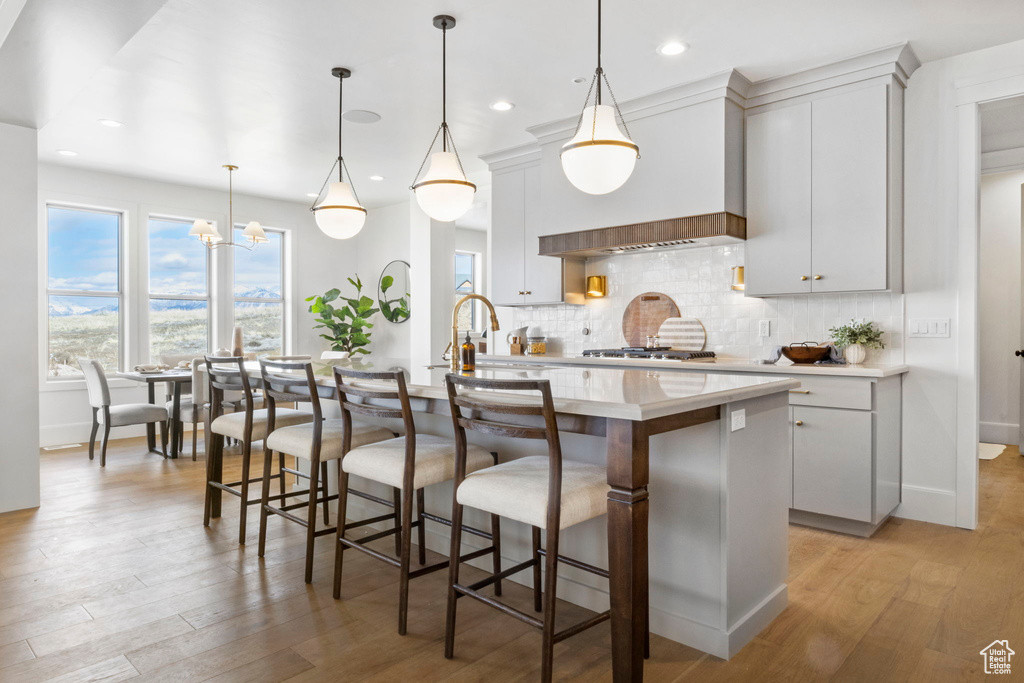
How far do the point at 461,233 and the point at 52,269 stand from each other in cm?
551

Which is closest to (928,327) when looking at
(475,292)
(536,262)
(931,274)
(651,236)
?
(931,274)

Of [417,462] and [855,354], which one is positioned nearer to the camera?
[417,462]

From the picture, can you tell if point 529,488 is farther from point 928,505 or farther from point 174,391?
point 174,391

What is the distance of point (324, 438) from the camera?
9.25 ft

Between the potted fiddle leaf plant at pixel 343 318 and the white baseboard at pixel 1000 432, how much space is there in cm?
640

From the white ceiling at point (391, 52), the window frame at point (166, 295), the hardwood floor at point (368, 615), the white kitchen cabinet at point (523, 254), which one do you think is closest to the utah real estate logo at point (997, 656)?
the hardwood floor at point (368, 615)

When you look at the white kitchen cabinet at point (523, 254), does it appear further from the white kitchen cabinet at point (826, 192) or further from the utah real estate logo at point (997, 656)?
the utah real estate logo at point (997, 656)

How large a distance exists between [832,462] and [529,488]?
2209 millimetres

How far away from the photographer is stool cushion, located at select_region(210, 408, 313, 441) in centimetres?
328

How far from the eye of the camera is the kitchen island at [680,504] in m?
1.83

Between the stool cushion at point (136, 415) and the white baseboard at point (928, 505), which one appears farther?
the stool cushion at point (136, 415)

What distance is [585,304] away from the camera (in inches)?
204

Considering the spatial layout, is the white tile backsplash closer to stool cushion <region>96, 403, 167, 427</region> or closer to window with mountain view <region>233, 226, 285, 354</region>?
stool cushion <region>96, 403, 167, 427</region>

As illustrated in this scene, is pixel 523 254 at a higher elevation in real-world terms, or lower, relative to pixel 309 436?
higher
